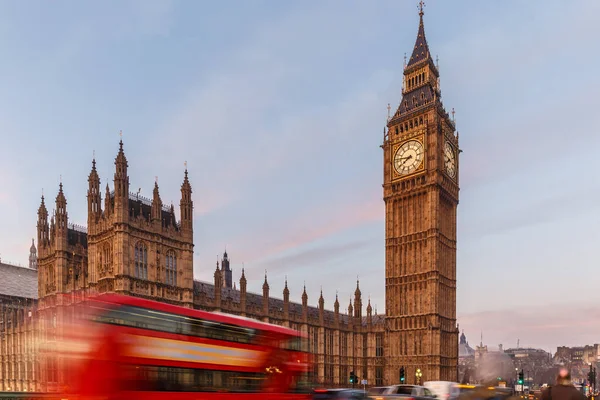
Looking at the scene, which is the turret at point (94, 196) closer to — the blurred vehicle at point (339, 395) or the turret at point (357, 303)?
the blurred vehicle at point (339, 395)

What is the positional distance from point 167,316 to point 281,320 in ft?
184

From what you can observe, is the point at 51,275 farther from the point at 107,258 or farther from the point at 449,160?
the point at 449,160

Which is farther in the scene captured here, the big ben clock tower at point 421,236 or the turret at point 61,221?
the big ben clock tower at point 421,236

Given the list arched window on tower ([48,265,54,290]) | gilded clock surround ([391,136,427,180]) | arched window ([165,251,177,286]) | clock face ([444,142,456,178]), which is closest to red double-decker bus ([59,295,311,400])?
arched window ([165,251,177,286])

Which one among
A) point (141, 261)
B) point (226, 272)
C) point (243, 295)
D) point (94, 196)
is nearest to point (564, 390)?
point (141, 261)

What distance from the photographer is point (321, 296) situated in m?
76.9

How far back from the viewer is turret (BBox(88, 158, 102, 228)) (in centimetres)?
5522

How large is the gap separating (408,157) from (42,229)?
50656 mm

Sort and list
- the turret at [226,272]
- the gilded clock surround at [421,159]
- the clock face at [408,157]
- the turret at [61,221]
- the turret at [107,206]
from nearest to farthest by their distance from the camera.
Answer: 1. the turret at [107,206]
2. the turret at [61,221]
3. the gilded clock surround at [421,159]
4. the clock face at [408,157]
5. the turret at [226,272]

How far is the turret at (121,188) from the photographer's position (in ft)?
170

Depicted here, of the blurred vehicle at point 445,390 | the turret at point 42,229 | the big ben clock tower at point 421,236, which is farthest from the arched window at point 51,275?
the blurred vehicle at point 445,390

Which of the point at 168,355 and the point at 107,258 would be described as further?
the point at 107,258

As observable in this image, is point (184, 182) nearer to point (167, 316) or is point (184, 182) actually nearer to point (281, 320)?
point (281, 320)

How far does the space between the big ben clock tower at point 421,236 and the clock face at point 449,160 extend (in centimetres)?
15
